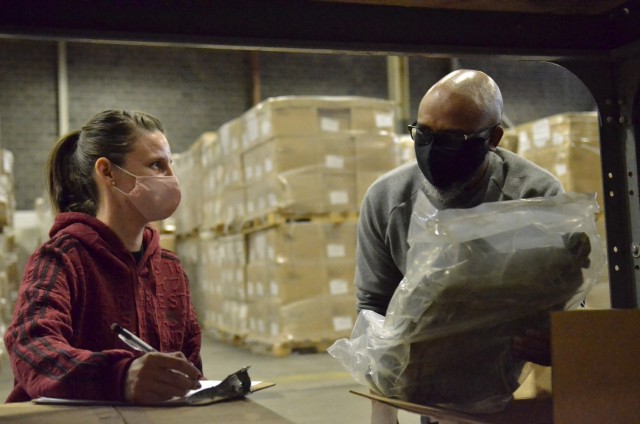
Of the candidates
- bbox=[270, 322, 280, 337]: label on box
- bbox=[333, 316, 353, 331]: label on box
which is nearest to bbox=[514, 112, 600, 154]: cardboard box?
bbox=[333, 316, 353, 331]: label on box

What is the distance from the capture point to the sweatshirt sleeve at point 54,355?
1.63 meters

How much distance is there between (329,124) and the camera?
266 inches

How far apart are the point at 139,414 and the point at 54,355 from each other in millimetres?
256

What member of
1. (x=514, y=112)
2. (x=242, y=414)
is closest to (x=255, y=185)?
(x=242, y=414)

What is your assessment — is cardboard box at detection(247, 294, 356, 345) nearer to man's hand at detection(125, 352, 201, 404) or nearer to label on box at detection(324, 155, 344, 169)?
label on box at detection(324, 155, 344, 169)

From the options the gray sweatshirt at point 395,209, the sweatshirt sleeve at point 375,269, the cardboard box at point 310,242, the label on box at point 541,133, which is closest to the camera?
the gray sweatshirt at point 395,209

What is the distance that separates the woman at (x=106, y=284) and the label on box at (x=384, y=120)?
16.0 ft

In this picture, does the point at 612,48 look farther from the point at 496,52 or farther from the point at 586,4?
the point at 496,52

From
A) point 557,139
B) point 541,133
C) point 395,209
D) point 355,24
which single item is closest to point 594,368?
point 355,24

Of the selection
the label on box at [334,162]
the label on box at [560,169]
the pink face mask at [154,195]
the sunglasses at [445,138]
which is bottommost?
the pink face mask at [154,195]

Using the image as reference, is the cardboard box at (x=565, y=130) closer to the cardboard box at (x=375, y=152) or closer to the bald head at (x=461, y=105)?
the cardboard box at (x=375, y=152)

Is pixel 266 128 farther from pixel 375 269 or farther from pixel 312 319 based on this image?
pixel 375 269

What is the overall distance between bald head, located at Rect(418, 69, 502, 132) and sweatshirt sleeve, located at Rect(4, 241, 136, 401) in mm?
1007

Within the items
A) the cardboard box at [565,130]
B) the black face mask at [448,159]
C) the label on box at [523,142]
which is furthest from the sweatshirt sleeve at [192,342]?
the label on box at [523,142]
